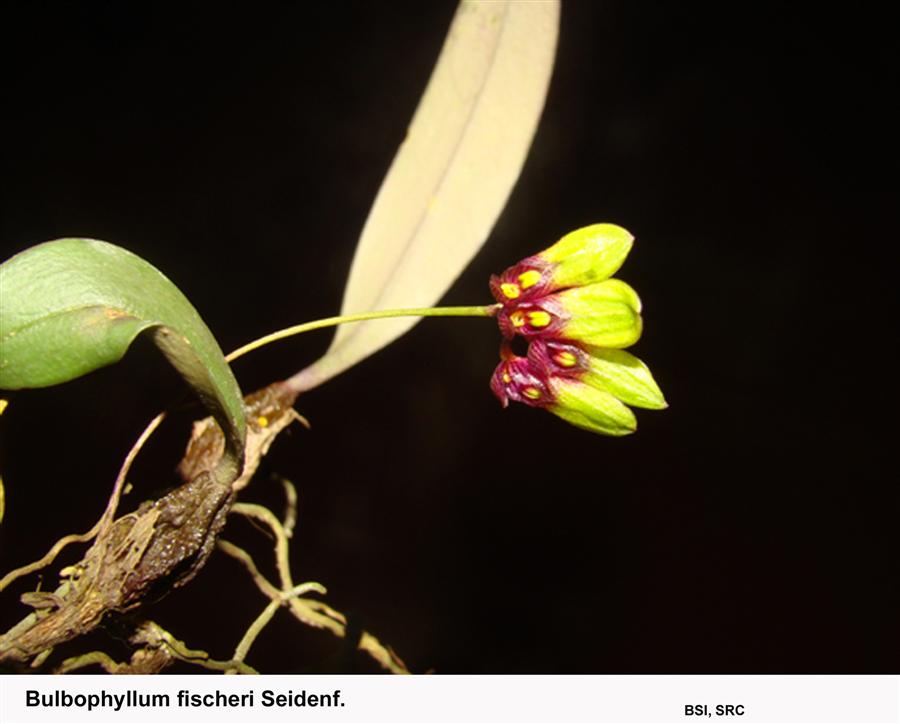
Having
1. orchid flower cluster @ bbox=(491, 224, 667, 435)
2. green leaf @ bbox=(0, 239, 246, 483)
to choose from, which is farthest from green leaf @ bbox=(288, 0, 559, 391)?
green leaf @ bbox=(0, 239, 246, 483)

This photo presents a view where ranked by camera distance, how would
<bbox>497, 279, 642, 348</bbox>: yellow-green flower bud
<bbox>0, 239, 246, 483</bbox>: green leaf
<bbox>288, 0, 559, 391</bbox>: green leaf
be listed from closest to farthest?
<bbox>0, 239, 246, 483</bbox>: green leaf, <bbox>497, 279, 642, 348</bbox>: yellow-green flower bud, <bbox>288, 0, 559, 391</bbox>: green leaf

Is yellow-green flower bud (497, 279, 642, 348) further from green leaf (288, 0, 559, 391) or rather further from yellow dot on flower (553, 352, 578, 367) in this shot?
green leaf (288, 0, 559, 391)

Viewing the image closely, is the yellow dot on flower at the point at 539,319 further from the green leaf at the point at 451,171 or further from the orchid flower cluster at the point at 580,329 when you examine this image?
the green leaf at the point at 451,171

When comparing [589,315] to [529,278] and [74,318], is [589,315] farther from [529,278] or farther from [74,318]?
[74,318]

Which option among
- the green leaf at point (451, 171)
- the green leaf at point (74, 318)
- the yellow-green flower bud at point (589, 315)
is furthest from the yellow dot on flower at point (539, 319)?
the green leaf at point (74, 318)

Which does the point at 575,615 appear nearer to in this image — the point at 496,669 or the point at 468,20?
the point at 496,669

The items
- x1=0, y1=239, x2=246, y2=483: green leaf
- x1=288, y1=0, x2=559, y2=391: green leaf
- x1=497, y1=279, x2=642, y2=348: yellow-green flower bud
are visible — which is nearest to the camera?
x1=0, y1=239, x2=246, y2=483: green leaf

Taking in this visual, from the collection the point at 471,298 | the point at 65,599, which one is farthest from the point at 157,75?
the point at 65,599
